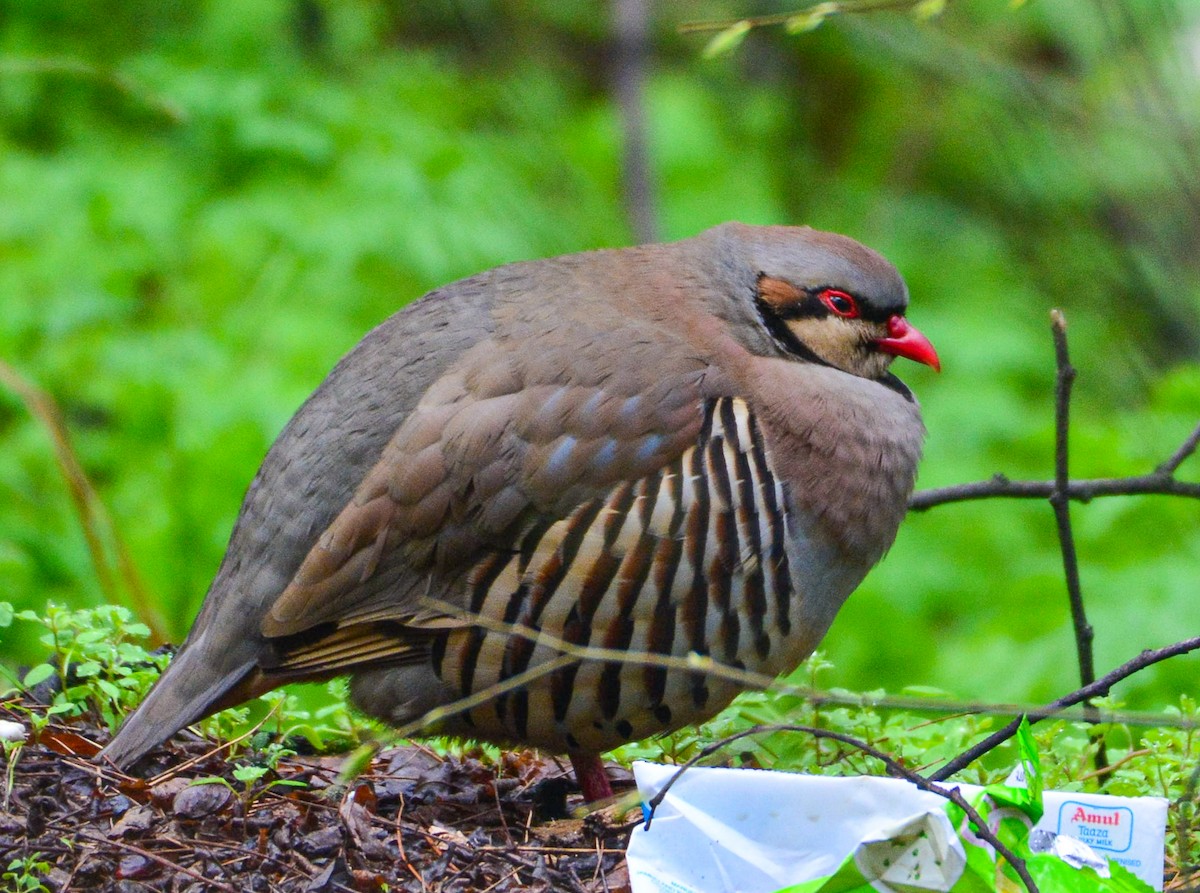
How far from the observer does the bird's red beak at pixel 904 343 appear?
4.16 meters

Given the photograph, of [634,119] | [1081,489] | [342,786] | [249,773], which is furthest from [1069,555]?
[634,119]

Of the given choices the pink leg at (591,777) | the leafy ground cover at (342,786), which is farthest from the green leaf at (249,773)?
the pink leg at (591,777)

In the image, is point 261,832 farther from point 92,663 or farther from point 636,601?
point 636,601

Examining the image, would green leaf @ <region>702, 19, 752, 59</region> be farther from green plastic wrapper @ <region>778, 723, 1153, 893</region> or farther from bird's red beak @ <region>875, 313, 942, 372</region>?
green plastic wrapper @ <region>778, 723, 1153, 893</region>

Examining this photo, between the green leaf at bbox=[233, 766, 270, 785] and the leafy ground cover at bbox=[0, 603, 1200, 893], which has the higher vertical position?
the green leaf at bbox=[233, 766, 270, 785]

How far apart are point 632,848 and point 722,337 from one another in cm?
152

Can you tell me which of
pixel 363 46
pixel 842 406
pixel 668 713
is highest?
pixel 363 46

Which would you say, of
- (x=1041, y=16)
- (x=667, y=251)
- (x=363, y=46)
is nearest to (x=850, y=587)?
(x=667, y=251)

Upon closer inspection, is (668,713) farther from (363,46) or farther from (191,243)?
(363,46)

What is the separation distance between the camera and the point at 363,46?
8.69 metres

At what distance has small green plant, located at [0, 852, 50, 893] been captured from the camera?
9.11 ft

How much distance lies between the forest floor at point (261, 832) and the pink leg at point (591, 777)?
9 centimetres

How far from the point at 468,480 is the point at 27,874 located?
1.27 meters

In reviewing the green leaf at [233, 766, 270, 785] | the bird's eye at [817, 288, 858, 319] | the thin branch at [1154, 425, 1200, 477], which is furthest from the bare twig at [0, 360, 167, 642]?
the thin branch at [1154, 425, 1200, 477]
